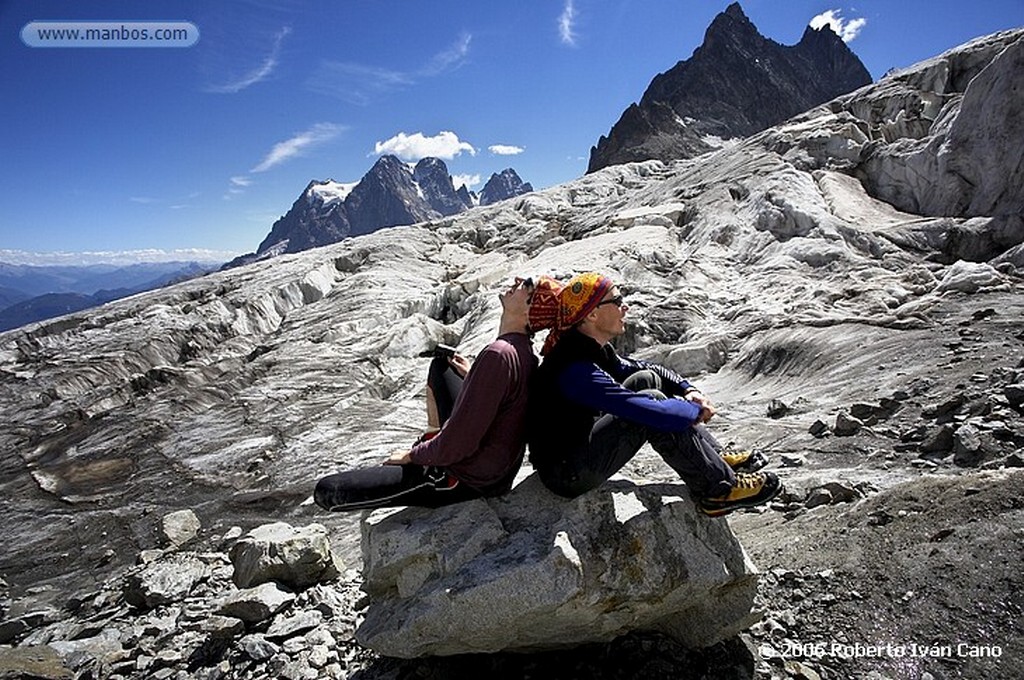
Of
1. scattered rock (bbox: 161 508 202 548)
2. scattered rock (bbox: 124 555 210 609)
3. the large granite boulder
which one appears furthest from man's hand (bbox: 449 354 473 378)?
scattered rock (bbox: 161 508 202 548)

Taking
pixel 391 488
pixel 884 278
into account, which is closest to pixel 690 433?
pixel 391 488

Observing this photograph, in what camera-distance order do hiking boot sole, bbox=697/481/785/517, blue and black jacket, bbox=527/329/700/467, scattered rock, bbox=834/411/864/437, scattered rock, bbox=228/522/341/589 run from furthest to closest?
1. scattered rock, bbox=834/411/864/437
2. scattered rock, bbox=228/522/341/589
3. hiking boot sole, bbox=697/481/785/517
4. blue and black jacket, bbox=527/329/700/467

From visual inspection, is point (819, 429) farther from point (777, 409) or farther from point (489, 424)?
point (489, 424)

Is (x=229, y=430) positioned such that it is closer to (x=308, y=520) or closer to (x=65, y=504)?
(x=65, y=504)

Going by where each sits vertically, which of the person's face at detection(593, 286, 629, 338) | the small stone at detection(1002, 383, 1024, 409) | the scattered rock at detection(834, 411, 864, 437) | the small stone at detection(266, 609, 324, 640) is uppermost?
the person's face at detection(593, 286, 629, 338)

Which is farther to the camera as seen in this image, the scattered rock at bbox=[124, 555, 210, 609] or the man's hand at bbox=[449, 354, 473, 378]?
the scattered rock at bbox=[124, 555, 210, 609]

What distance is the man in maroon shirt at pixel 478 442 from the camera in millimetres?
4207

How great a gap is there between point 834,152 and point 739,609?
2503 centimetres

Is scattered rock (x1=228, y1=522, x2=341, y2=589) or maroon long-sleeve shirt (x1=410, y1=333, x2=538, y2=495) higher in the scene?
maroon long-sleeve shirt (x1=410, y1=333, x2=538, y2=495)

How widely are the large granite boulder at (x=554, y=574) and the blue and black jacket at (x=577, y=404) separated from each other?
544mm

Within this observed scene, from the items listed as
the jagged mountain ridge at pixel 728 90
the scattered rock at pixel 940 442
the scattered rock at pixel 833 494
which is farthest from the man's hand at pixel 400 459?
the jagged mountain ridge at pixel 728 90

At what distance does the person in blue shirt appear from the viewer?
4203 mm

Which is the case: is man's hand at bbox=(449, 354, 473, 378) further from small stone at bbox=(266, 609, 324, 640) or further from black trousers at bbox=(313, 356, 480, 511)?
small stone at bbox=(266, 609, 324, 640)

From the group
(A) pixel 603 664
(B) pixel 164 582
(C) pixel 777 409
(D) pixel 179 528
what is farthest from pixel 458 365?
(D) pixel 179 528
